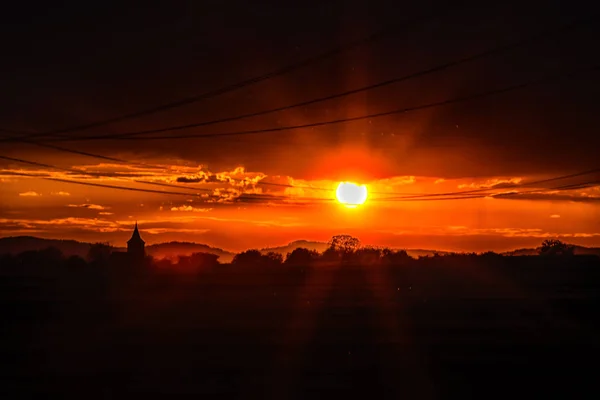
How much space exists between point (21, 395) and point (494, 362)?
17225mm

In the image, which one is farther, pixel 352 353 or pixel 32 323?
pixel 32 323

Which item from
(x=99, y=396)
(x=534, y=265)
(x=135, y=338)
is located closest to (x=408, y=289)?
(x=534, y=265)

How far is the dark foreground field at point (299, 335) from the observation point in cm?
2619

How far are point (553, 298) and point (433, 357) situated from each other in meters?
19.1

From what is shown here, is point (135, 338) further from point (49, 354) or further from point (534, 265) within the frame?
point (534, 265)

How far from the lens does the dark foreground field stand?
26.2 meters

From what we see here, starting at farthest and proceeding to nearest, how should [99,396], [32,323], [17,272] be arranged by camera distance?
1. [17,272]
2. [32,323]
3. [99,396]

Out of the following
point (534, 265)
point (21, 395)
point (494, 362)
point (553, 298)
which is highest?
point (534, 265)

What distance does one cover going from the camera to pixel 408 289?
50.9m

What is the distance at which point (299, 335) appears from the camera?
34469 mm

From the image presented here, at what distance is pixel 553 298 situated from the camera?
47.2 metres

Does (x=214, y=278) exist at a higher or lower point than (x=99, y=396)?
higher

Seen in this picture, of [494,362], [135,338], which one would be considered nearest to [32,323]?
[135,338]

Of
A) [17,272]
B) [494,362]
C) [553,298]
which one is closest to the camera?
[494,362]
